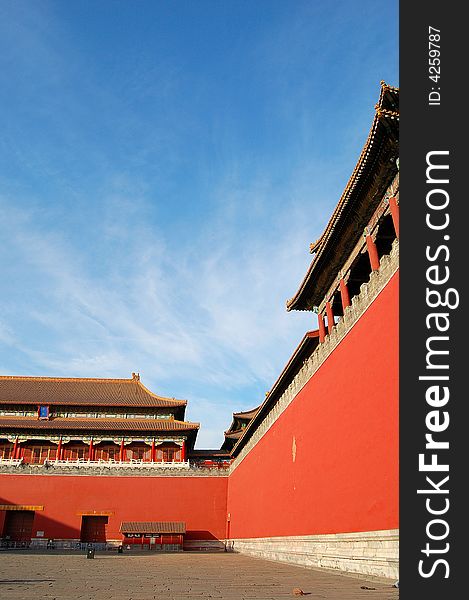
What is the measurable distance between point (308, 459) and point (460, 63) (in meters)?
8.27

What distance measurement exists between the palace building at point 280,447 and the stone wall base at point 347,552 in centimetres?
3

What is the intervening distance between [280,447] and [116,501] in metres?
11.8

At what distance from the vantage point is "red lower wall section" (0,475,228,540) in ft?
73.1

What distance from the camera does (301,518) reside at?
1107 centimetres

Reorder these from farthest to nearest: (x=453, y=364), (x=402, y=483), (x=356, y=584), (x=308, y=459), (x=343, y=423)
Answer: (x=308, y=459) → (x=343, y=423) → (x=356, y=584) → (x=453, y=364) → (x=402, y=483)

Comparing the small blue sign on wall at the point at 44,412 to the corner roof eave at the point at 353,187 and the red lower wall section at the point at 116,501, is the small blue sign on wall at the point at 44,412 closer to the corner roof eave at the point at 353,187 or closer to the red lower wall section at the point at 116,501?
→ the red lower wall section at the point at 116,501

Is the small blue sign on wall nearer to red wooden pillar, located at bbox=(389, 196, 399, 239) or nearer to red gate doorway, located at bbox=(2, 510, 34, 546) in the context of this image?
red gate doorway, located at bbox=(2, 510, 34, 546)

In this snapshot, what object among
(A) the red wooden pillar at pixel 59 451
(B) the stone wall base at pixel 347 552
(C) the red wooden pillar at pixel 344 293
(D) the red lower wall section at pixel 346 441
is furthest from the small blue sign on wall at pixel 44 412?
(C) the red wooden pillar at pixel 344 293

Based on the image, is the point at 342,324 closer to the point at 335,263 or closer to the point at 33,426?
the point at 335,263

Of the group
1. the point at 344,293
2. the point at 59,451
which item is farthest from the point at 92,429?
the point at 344,293

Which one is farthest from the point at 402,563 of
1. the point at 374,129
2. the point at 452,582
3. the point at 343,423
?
the point at 374,129

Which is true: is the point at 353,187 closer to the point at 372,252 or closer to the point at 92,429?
the point at 372,252

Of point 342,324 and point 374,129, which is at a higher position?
point 374,129

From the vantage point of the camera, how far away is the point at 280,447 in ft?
45.4
